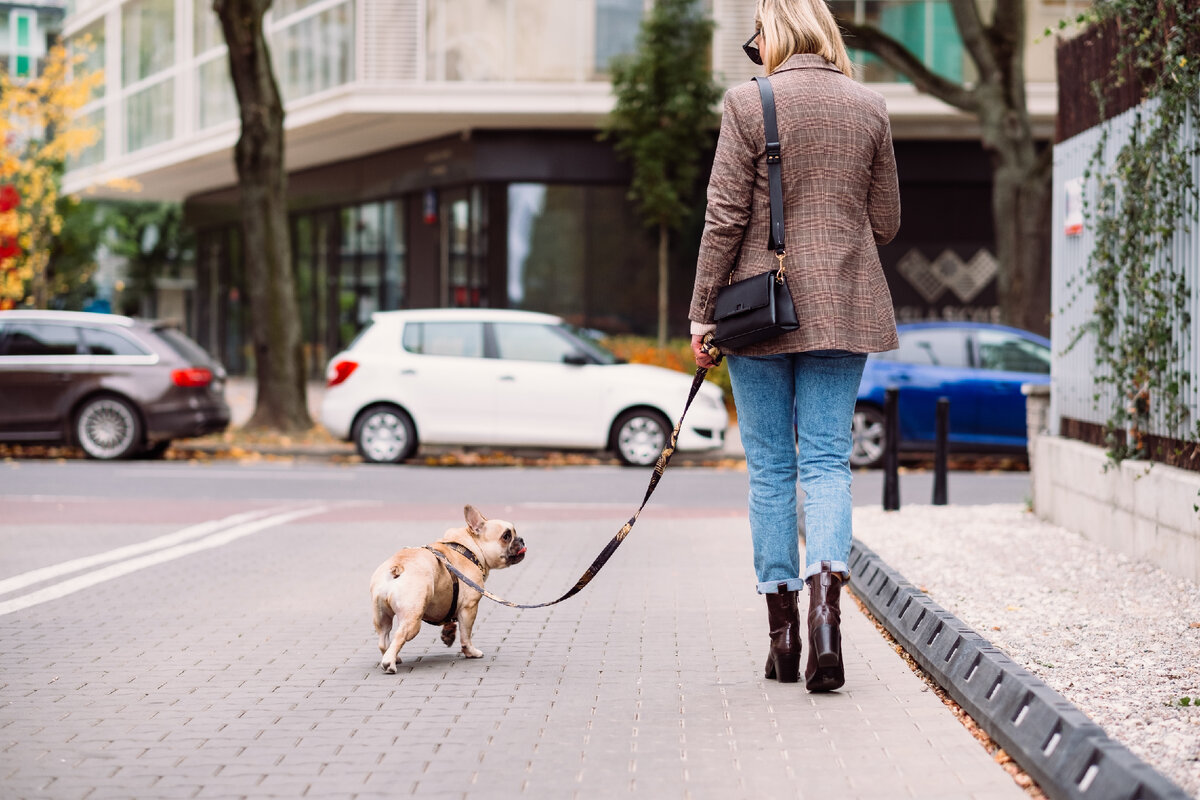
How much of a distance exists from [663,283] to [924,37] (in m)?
6.01

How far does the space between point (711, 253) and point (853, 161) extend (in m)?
0.56

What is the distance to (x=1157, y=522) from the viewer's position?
7.76 meters

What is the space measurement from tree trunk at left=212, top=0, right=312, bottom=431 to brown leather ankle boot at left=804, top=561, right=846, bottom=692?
15.8 m

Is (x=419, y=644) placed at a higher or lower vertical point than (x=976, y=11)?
lower

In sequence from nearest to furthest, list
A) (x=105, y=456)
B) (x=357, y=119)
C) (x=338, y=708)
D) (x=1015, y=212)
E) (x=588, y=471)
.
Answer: (x=338, y=708) < (x=588, y=471) < (x=105, y=456) < (x=1015, y=212) < (x=357, y=119)

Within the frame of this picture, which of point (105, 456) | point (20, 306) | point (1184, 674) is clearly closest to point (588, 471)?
point (105, 456)

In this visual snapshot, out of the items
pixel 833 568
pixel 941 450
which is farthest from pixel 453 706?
pixel 941 450

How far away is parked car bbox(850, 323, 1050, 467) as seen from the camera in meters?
16.3

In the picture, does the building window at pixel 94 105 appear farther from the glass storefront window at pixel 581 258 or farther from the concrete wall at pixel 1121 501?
the concrete wall at pixel 1121 501

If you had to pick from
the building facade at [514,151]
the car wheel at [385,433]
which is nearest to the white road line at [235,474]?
the car wheel at [385,433]

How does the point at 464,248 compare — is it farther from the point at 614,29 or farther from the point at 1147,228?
the point at 1147,228

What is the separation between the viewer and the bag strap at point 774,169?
5066mm

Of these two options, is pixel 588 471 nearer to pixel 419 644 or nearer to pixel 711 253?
pixel 419 644

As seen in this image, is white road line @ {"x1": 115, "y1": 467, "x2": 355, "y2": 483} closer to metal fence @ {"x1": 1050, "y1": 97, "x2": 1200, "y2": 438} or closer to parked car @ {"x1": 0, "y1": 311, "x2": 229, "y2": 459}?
parked car @ {"x1": 0, "y1": 311, "x2": 229, "y2": 459}
